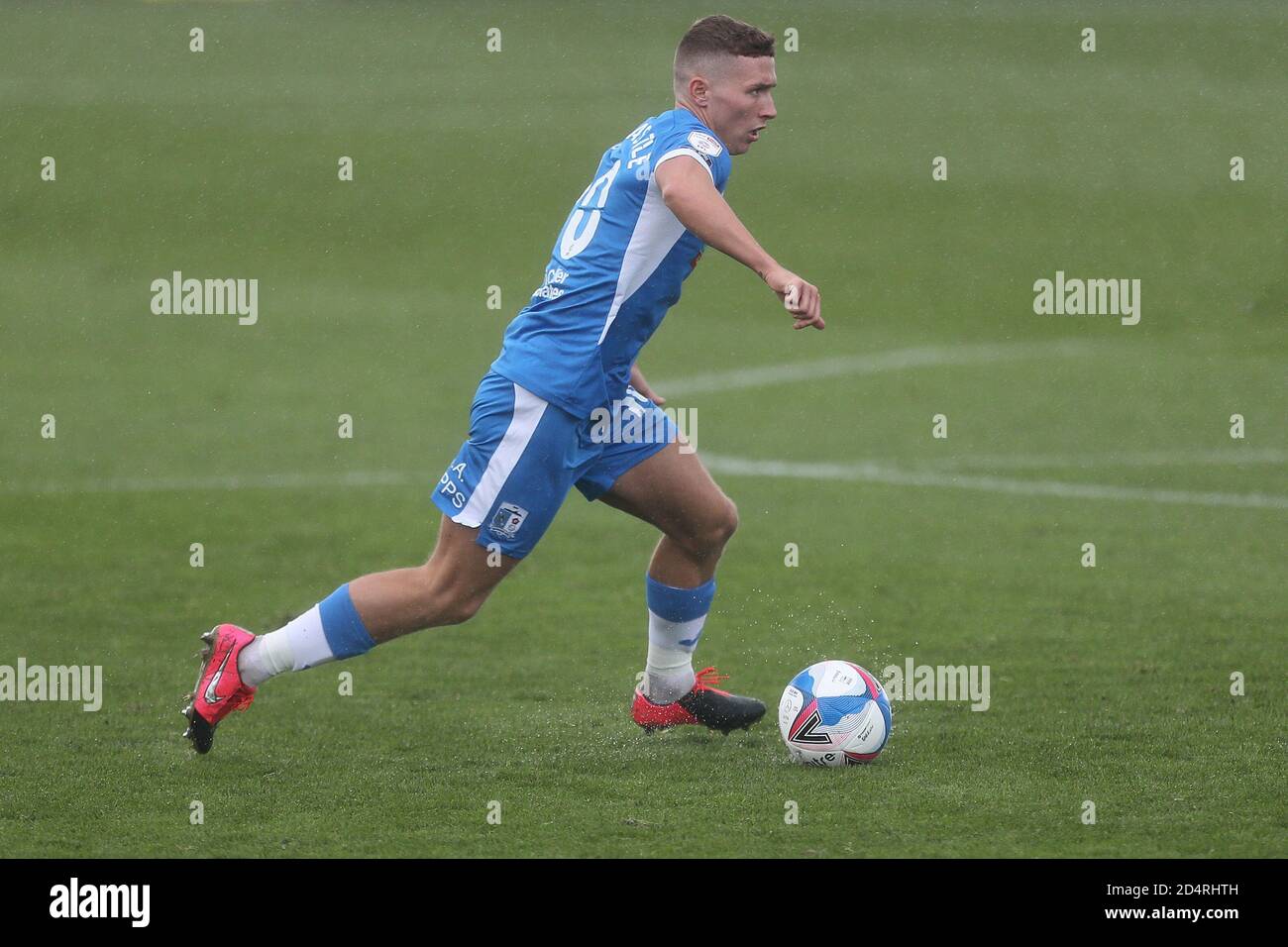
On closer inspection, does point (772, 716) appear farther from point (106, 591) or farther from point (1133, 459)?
point (1133, 459)

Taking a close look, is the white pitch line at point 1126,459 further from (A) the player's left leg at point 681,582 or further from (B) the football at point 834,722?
(B) the football at point 834,722

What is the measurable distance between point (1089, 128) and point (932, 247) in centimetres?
423

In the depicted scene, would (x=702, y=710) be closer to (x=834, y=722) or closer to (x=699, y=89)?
(x=834, y=722)

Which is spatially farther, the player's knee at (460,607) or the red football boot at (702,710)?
the red football boot at (702,710)

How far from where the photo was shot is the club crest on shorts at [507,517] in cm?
566

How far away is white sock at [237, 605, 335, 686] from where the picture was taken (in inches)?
229

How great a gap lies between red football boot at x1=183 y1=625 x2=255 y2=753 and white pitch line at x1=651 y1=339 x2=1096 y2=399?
350 inches

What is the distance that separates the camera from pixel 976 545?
32.0 feet

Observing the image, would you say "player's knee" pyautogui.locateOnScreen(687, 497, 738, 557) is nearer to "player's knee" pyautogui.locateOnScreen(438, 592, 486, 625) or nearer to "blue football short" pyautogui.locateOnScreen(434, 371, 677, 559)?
"blue football short" pyautogui.locateOnScreen(434, 371, 677, 559)

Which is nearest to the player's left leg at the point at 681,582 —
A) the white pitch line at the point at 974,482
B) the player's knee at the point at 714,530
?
the player's knee at the point at 714,530

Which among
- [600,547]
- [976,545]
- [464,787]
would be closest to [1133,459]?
[976,545]

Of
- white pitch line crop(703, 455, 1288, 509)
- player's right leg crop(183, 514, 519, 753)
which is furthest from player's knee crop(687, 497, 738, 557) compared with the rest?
white pitch line crop(703, 455, 1288, 509)

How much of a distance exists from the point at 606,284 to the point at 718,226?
0.65m

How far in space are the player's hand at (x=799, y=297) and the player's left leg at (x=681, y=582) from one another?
119 cm
